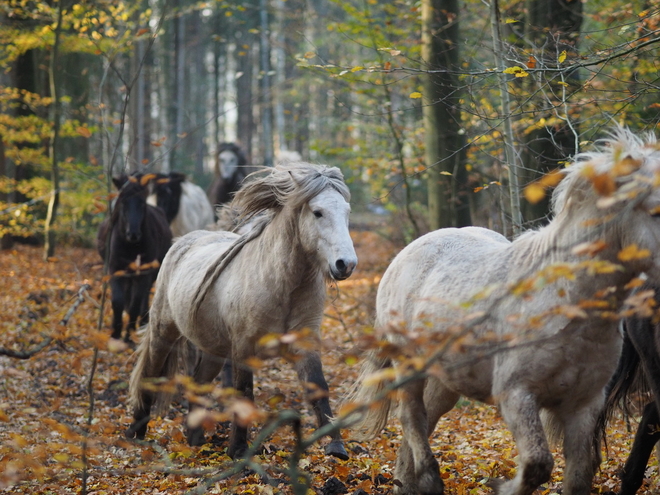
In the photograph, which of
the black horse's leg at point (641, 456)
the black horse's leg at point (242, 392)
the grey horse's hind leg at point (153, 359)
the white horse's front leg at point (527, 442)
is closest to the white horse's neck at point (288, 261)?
the black horse's leg at point (242, 392)

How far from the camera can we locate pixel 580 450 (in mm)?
3482

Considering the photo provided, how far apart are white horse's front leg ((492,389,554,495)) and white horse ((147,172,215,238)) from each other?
886cm

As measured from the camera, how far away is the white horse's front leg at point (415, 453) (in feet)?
13.3

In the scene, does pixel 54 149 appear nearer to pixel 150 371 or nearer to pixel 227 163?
pixel 227 163

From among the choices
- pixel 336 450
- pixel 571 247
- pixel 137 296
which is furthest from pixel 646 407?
pixel 137 296

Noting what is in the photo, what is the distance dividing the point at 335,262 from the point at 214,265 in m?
1.63

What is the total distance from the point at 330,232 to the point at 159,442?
118 inches

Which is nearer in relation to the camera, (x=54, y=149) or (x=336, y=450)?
(x=336, y=450)

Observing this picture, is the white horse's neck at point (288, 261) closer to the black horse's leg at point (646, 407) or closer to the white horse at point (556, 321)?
the white horse at point (556, 321)

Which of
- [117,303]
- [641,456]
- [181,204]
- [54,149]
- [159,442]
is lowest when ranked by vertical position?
[159,442]

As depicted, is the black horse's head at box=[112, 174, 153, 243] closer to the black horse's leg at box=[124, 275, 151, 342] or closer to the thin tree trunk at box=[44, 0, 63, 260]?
the black horse's leg at box=[124, 275, 151, 342]

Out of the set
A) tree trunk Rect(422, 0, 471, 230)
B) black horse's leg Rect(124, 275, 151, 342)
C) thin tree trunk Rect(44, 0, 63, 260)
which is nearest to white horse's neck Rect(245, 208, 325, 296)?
tree trunk Rect(422, 0, 471, 230)

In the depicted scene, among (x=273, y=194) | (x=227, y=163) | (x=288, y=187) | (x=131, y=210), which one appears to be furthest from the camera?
(x=227, y=163)

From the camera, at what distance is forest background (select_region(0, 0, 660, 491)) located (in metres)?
5.84
